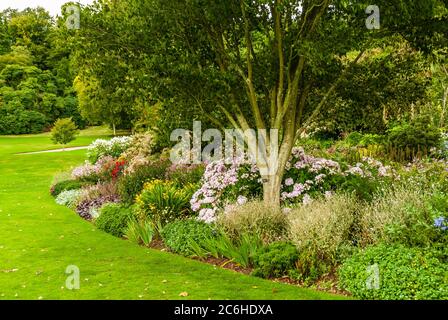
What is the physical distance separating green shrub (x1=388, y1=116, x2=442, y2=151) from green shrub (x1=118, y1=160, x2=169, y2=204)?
8.27 m

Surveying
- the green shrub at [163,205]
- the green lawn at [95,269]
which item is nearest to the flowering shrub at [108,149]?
the green lawn at [95,269]

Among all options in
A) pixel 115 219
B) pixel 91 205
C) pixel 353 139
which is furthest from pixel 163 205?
pixel 353 139

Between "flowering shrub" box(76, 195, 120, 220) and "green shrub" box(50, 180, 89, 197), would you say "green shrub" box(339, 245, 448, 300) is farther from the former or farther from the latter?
"green shrub" box(50, 180, 89, 197)

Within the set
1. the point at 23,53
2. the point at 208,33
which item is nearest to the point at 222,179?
the point at 208,33

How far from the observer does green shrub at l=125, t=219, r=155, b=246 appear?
32.4ft

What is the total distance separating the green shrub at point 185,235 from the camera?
8.90 meters

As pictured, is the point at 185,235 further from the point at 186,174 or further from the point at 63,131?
the point at 63,131

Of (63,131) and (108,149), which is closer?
(108,149)

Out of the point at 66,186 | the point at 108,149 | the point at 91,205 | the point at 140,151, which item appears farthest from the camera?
the point at 108,149

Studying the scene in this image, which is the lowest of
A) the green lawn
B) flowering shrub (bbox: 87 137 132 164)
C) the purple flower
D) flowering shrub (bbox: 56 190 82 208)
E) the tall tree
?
the green lawn

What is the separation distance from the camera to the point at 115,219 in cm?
1126

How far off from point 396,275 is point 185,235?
4.20 m

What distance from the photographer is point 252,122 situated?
35.9 ft

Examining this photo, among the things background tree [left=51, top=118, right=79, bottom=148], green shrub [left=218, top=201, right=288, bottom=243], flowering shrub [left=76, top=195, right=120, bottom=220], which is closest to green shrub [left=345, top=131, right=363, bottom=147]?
flowering shrub [left=76, top=195, right=120, bottom=220]
